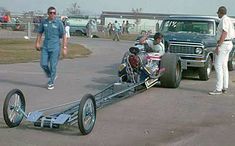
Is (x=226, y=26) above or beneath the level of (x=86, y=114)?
above

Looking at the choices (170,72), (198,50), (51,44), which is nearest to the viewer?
(51,44)

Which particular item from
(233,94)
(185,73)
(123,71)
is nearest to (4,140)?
(123,71)

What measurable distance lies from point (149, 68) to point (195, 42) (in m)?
2.83

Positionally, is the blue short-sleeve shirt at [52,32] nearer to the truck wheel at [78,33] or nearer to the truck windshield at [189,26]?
the truck windshield at [189,26]

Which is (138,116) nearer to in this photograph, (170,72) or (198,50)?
(170,72)

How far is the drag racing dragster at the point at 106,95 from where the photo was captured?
6.79 metres

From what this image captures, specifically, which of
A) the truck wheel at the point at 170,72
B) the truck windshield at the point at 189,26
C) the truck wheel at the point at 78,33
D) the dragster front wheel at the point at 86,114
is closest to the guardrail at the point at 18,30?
the truck wheel at the point at 78,33

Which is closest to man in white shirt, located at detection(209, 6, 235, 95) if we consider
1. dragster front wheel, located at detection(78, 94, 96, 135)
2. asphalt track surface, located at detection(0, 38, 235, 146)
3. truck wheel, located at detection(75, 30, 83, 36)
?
asphalt track surface, located at detection(0, 38, 235, 146)

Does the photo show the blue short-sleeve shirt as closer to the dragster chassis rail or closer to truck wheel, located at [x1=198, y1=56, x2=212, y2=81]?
the dragster chassis rail

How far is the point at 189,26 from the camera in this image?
46.9 feet

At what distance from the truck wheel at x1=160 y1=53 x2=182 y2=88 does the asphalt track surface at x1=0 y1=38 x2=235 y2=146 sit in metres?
0.24

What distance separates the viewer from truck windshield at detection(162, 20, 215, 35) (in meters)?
14.1

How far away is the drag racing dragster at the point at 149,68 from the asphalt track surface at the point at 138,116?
0.29 metres

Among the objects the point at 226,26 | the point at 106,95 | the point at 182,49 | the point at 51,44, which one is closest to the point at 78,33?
the point at 182,49
